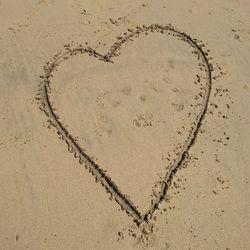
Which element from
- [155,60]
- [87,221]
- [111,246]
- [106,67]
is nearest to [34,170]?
[87,221]

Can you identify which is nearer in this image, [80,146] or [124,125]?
[80,146]

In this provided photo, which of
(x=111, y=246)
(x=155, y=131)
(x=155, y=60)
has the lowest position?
(x=111, y=246)

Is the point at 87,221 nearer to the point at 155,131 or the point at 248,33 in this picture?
the point at 155,131
